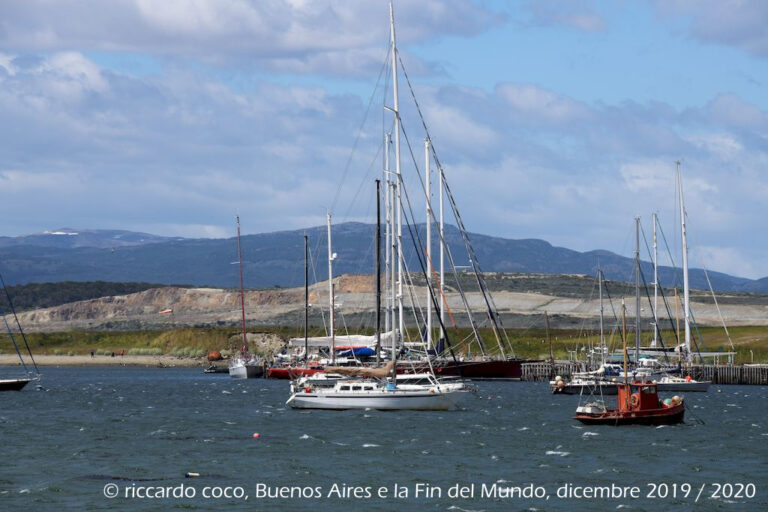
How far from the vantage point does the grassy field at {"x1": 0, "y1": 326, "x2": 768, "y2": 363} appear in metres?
125

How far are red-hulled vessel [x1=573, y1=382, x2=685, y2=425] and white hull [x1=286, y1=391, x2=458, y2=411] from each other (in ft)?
30.2

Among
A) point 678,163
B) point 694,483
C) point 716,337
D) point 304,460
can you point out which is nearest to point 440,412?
point 304,460

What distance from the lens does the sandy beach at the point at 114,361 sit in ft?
504

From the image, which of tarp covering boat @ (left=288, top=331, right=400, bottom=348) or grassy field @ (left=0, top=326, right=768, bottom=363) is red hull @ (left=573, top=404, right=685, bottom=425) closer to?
tarp covering boat @ (left=288, top=331, right=400, bottom=348)

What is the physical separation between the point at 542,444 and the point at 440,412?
1585cm

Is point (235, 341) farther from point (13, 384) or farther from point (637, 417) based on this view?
point (637, 417)

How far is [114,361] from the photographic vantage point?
15638 centimetres

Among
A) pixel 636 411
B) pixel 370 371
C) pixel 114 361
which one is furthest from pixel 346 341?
pixel 114 361

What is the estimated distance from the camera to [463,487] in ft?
141

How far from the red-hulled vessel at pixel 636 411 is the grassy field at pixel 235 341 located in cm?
5355

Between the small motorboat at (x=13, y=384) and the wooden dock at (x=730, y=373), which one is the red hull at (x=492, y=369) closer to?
the wooden dock at (x=730, y=373)

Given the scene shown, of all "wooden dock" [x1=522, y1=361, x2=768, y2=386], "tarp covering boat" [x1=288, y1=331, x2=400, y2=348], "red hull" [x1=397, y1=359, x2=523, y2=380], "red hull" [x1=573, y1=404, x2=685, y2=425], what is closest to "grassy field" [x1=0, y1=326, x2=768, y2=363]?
"wooden dock" [x1=522, y1=361, x2=768, y2=386]

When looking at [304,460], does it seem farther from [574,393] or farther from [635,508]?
[574,393]

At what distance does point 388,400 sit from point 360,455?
689 inches
